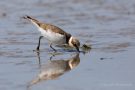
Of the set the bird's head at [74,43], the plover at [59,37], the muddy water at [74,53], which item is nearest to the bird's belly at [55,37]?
the plover at [59,37]

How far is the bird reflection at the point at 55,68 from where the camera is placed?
1039 cm

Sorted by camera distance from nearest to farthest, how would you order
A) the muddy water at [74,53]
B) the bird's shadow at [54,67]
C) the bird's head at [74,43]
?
the muddy water at [74,53] < the bird's shadow at [54,67] < the bird's head at [74,43]

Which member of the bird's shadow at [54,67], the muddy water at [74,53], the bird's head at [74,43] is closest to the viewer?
the muddy water at [74,53]

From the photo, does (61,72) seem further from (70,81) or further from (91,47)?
(91,47)

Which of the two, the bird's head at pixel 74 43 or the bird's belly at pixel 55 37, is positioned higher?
the bird's belly at pixel 55 37

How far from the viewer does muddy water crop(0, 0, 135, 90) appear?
10.1 metres

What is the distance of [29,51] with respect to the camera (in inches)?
515

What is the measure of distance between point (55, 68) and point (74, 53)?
5.71 ft

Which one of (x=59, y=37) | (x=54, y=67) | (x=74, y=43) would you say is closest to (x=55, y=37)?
(x=59, y=37)

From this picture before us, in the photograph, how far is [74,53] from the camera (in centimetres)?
1287

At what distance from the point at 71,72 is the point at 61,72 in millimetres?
183

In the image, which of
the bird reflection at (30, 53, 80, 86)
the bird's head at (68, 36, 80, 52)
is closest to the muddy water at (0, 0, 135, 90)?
the bird reflection at (30, 53, 80, 86)

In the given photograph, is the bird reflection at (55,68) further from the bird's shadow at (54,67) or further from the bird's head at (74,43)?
the bird's head at (74,43)

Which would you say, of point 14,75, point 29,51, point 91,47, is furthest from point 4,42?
point 14,75
